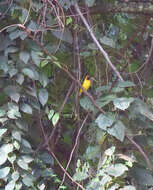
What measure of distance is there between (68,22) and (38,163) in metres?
0.66

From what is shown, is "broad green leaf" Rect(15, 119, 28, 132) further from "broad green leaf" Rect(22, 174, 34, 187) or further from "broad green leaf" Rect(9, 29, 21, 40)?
"broad green leaf" Rect(9, 29, 21, 40)

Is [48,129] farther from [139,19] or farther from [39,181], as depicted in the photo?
[139,19]

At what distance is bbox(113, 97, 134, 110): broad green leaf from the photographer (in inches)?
57.2

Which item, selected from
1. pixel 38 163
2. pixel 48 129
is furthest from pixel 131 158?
pixel 48 129

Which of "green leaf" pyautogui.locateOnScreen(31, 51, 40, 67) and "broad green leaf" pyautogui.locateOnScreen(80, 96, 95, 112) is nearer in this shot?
"broad green leaf" pyautogui.locateOnScreen(80, 96, 95, 112)

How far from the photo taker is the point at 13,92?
5.49 feet

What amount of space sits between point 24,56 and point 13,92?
161 millimetres

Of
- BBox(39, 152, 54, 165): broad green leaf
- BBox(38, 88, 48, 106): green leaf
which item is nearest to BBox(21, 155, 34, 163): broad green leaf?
BBox(39, 152, 54, 165): broad green leaf

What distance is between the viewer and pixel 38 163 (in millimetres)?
1770

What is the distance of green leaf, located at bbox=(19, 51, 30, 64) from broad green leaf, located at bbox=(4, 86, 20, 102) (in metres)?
0.12

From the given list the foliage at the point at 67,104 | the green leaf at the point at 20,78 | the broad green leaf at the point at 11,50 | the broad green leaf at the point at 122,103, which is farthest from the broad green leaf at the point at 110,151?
the broad green leaf at the point at 11,50

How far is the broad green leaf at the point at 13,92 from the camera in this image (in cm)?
166

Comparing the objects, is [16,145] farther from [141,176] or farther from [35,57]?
[141,176]

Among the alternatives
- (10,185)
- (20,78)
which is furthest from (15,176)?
(20,78)
